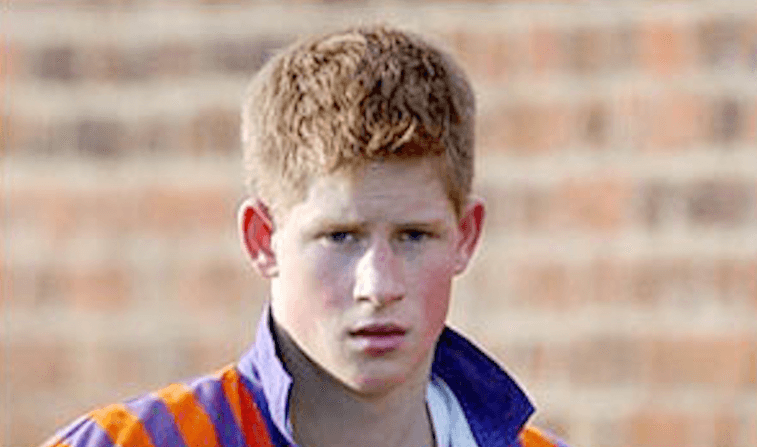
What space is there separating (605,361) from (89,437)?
7.52 feet

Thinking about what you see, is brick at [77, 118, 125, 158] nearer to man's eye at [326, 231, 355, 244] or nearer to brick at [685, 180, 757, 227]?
brick at [685, 180, 757, 227]

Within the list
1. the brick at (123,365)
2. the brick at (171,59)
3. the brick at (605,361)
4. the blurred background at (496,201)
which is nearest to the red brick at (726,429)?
the blurred background at (496,201)

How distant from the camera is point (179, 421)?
3971 millimetres

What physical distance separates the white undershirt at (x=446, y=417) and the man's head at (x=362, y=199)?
4.2 inches

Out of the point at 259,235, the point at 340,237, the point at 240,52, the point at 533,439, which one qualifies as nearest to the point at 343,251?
the point at 340,237

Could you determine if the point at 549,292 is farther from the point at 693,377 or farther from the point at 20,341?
the point at 20,341

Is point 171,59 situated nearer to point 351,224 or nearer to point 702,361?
point 702,361

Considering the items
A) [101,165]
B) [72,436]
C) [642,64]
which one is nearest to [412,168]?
[72,436]

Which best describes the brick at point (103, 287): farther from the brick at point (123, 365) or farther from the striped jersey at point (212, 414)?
the striped jersey at point (212, 414)

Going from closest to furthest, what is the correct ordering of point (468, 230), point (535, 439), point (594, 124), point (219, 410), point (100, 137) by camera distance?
point (219, 410)
point (468, 230)
point (535, 439)
point (594, 124)
point (100, 137)

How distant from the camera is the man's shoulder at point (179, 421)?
395cm

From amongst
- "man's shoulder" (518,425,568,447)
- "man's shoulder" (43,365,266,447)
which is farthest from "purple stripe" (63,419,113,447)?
"man's shoulder" (518,425,568,447)

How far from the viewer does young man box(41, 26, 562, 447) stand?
3.94m

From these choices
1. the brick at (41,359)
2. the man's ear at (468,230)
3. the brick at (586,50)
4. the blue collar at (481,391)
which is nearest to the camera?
the man's ear at (468,230)
